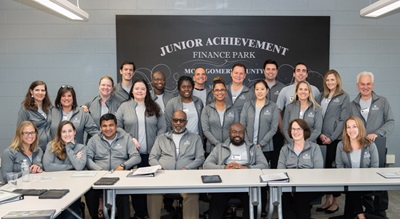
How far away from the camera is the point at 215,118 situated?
14.2 ft

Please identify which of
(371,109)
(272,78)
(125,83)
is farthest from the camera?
(272,78)

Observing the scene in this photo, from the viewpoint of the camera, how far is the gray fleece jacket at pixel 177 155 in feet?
13.0

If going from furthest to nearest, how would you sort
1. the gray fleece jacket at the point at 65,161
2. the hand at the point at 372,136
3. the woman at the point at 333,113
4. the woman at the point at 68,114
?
1. the woman at the point at 333,113
2. the woman at the point at 68,114
3. the hand at the point at 372,136
4. the gray fleece jacket at the point at 65,161

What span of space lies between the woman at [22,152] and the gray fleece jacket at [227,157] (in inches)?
65.2

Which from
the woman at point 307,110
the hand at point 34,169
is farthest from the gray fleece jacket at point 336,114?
the hand at point 34,169

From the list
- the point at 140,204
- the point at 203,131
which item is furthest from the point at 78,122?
the point at 203,131

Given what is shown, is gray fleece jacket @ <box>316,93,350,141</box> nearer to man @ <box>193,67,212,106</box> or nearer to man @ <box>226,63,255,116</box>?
man @ <box>226,63,255,116</box>

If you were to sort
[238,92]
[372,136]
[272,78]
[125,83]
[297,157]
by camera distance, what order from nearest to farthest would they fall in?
[297,157]
[372,136]
[238,92]
[125,83]
[272,78]

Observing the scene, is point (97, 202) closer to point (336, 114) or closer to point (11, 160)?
point (11, 160)

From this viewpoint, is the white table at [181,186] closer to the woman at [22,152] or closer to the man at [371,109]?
the woman at [22,152]

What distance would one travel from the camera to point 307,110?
14.3 ft

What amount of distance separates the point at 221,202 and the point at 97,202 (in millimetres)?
1253

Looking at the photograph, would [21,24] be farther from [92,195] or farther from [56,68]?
[92,195]

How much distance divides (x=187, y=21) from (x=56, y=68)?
2.02 meters
